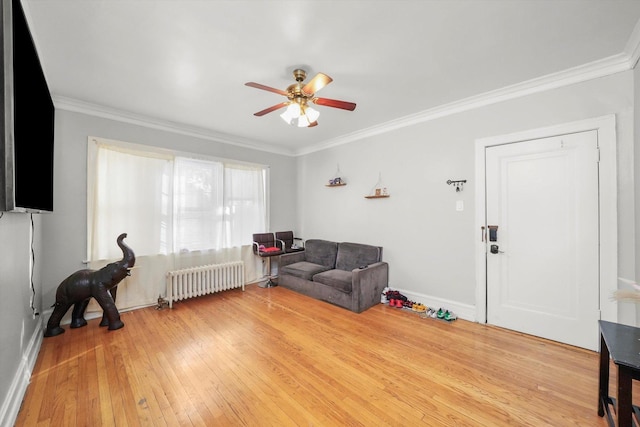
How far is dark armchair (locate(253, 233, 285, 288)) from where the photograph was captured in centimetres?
444

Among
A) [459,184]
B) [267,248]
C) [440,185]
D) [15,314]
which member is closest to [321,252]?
[267,248]

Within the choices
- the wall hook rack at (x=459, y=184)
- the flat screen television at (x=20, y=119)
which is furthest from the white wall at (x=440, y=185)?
the flat screen television at (x=20, y=119)

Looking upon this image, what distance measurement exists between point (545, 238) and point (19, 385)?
4762 mm

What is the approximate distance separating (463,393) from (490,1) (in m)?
2.77

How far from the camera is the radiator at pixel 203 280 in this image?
3.58m

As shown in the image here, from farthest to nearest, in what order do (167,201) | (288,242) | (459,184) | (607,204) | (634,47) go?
(288,242)
(167,201)
(459,184)
(607,204)
(634,47)

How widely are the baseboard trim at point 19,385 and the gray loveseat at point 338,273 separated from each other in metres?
2.92

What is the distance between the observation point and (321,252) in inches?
179

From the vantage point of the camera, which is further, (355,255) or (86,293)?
(355,255)

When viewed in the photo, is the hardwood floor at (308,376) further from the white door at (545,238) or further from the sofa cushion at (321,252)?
the sofa cushion at (321,252)

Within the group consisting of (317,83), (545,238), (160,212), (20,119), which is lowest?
(545,238)

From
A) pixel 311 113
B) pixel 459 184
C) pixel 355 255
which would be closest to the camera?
pixel 311 113

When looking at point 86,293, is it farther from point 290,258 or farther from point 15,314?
point 290,258

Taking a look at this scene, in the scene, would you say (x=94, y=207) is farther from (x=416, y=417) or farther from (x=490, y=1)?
(x=490, y=1)
